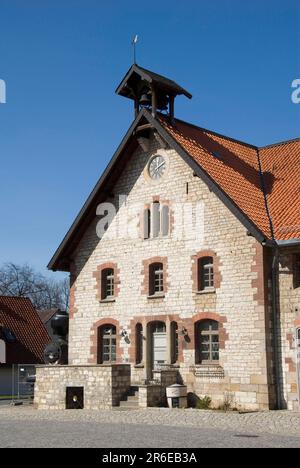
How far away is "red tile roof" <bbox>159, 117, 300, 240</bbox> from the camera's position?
2305 cm

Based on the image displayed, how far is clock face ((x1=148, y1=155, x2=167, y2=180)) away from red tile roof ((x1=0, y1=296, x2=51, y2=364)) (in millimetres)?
17730

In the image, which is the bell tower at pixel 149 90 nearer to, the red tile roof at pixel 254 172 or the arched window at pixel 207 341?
the red tile roof at pixel 254 172

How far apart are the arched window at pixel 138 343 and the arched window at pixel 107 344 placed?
122 cm

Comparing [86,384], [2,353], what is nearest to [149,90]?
[86,384]

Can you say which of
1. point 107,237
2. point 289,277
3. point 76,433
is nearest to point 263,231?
point 289,277

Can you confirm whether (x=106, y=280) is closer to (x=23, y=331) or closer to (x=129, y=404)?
(x=129, y=404)

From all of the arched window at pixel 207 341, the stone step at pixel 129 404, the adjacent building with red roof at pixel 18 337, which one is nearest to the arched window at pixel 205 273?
the arched window at pixel 207 341

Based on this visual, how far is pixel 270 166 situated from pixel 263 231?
603 cm

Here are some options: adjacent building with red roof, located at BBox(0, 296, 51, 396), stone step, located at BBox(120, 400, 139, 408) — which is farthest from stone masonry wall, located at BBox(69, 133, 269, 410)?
adjacent building with red roof, located at BBox(0, 296, 51, 396)

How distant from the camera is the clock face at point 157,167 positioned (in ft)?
84.9

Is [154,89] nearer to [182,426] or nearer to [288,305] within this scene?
[288,305]

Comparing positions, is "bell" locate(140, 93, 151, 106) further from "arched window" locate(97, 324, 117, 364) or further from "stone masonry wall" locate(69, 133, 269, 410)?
"arched window" locate(97, 324, 117, 364)

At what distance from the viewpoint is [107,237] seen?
27.2 meters
